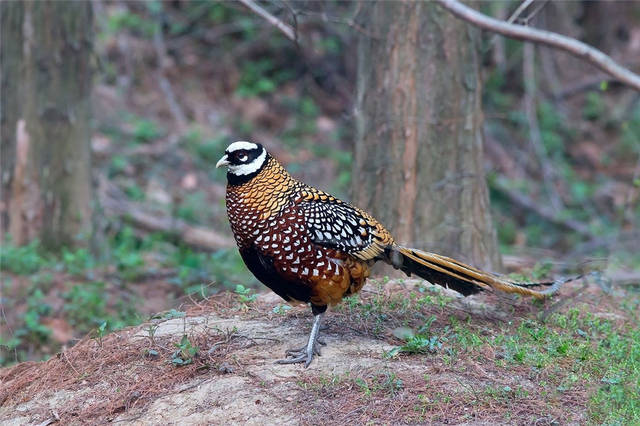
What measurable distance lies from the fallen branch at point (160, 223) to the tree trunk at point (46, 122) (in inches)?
66.3

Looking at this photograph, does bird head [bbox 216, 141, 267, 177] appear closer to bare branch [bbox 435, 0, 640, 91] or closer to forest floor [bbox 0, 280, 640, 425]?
forest floor [bbox 0, 280, 640, 425]

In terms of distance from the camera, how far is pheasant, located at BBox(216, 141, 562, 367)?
4.99 meters

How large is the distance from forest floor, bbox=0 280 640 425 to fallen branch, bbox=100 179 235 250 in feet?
15.2

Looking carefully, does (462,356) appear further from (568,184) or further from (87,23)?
(568,184)

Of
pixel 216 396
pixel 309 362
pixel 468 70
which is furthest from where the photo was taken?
pixel 468 70

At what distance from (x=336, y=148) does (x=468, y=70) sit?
27.8 ft

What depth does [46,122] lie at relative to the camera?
9.26m

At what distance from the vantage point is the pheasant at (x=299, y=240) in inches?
197

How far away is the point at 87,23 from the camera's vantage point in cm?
934

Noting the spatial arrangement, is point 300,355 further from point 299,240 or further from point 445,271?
point 445,271

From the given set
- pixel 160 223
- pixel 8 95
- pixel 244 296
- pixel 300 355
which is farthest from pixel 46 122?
pixel 300 355

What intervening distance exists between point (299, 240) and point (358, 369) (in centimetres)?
91

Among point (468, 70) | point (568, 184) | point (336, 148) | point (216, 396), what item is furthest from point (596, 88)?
point (216, 396)

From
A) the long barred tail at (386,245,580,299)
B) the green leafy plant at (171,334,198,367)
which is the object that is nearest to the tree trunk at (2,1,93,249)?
the green leafy plant at (171,334,198,367)
